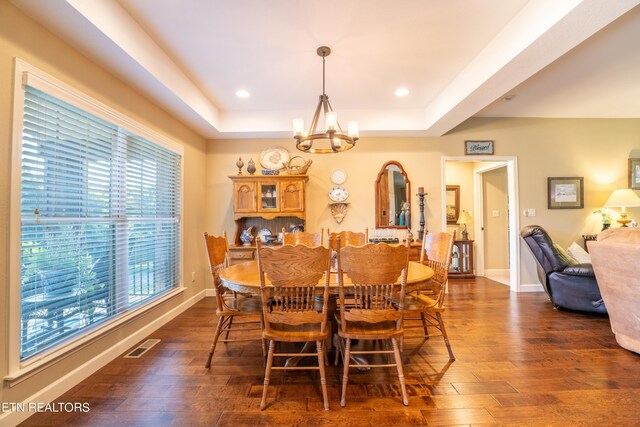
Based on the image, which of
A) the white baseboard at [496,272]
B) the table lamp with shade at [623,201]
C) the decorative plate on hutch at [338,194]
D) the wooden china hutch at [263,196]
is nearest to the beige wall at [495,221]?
the white baseboard at [496,272]

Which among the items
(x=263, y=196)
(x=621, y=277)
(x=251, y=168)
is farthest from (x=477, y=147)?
(x=251, y=168)

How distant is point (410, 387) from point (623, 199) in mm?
4430

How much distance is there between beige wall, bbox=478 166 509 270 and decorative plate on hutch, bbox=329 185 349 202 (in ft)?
10.2

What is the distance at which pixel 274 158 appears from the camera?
428cm

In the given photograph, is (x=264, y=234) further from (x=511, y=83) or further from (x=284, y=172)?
(x=511, y=83)

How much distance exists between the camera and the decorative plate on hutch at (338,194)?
433 cm

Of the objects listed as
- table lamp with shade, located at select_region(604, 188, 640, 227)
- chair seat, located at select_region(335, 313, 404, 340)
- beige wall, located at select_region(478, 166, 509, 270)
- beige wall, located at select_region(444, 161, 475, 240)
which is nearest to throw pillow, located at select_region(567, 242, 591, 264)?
table lamp with shade, located at select_region(604, 188, 640, 227)

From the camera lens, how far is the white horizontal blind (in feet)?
5.60

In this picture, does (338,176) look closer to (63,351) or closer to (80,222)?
(80,222)

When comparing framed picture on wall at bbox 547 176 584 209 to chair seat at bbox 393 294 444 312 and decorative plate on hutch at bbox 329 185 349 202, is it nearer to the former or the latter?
decorative plate on hutch at bbox 329 185 349 202

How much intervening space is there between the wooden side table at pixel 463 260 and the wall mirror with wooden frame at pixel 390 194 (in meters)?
1.65

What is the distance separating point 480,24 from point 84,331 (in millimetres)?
3790

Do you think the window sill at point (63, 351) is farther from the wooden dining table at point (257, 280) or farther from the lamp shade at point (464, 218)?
the lamp shade at point (464, 218)

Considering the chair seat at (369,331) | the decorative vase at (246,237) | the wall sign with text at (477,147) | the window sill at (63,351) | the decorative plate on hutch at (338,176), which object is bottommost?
the window sill at (63,351)
